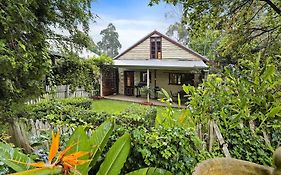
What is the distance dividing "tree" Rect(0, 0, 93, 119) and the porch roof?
35.6 feet

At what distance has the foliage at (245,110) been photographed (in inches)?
168

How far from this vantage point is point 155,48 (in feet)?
66.8

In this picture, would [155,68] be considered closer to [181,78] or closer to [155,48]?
[181,78]

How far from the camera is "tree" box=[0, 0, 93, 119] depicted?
486 centimetres

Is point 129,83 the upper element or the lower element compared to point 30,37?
lower

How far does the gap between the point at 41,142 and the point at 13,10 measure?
9.71ft

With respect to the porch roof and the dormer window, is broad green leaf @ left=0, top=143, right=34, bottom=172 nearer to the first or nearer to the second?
the porch roof

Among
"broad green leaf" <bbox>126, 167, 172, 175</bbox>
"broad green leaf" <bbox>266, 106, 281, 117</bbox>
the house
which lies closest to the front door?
the house

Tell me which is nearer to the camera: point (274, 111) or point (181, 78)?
point (274, 111)

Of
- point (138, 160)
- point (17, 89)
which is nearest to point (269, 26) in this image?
point (138, 160)

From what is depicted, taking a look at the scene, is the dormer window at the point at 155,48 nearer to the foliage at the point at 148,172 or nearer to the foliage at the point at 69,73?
the foliage at the point at 69,73

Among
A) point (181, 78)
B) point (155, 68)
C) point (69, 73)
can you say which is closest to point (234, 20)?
point (69, 73)

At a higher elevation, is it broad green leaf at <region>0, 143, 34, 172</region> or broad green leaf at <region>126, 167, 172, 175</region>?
broad green leaf at <region>0, 143, 34, 172</region>

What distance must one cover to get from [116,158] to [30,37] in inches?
171
